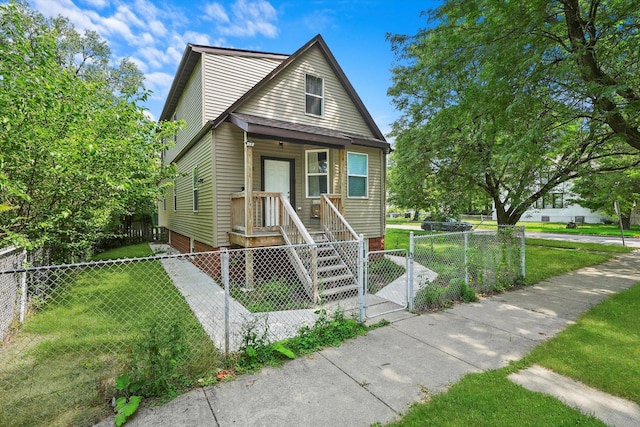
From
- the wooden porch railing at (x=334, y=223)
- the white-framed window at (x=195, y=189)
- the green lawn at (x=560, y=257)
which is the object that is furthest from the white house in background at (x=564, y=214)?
the white-framed window at (x=195, y=189)

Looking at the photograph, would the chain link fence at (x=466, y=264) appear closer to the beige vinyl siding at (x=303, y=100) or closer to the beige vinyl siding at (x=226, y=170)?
the beige vinyl siding at (x=226, y=170)

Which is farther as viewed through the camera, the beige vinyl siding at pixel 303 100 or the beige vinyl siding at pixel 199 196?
the beige vinyl siding at pixel 303 100

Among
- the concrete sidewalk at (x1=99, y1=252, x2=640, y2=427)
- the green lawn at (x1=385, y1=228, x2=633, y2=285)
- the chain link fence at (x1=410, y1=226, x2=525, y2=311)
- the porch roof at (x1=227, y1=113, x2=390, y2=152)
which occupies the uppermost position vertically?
the porch roof at (x1=227, y1=113, x2=390, y2=152)

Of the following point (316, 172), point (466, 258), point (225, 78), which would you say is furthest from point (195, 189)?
point (466, 258)

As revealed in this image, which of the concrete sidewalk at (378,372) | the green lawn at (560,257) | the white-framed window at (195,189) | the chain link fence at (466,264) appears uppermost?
the white-framed window at (195,189)

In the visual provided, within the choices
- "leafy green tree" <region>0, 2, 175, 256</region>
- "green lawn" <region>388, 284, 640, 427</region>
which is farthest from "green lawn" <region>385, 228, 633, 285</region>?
"leafy green tree" <region>0, 2, 175, 256</region>

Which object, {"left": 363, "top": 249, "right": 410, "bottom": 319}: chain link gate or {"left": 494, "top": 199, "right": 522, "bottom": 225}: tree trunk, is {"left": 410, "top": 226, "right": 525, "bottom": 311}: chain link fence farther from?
{"left": 494, "top": 199, "right": 522, "bottom": 225}: tree trunk

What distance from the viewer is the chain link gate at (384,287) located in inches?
213

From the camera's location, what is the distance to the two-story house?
760 cm

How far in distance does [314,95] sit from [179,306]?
7411 millimetres

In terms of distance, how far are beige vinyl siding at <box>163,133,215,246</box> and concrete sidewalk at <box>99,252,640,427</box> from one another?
538 centimetres

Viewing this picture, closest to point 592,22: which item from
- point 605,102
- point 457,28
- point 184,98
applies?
point 605,102

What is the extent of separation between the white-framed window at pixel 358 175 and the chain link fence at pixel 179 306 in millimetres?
2586

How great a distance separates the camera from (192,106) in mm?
9969
